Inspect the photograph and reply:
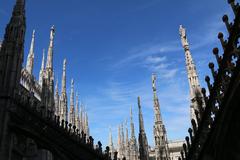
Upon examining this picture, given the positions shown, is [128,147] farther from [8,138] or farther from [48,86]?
[8,138]

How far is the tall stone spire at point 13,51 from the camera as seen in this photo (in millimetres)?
14062

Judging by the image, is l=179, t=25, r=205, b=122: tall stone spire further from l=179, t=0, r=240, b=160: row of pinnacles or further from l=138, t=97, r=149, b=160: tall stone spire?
l=179, t=0, r=240, b=160: row of pinnacles

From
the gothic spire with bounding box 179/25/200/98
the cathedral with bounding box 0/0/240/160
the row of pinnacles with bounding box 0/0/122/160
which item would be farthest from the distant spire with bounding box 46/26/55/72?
the gothic spire with bounding box 179/25/200/98

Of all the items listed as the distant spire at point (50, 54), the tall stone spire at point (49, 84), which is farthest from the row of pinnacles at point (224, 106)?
the distant spire at point (50, 54)

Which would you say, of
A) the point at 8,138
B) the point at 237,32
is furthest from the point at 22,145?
the point at 237,32

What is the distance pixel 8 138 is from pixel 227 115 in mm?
10889

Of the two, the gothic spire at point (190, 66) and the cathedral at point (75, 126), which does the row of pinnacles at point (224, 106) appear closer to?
the cathedral at point (75, 126)

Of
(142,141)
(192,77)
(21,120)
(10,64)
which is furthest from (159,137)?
(10,64)

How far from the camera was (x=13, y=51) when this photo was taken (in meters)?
15.1

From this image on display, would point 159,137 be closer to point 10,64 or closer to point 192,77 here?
point 192,77

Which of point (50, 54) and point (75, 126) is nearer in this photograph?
point (75, 126)

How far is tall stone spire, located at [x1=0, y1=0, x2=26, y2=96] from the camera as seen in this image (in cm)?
1406

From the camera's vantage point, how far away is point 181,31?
22406 mm

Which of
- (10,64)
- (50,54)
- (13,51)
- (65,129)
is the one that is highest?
(50,54)
